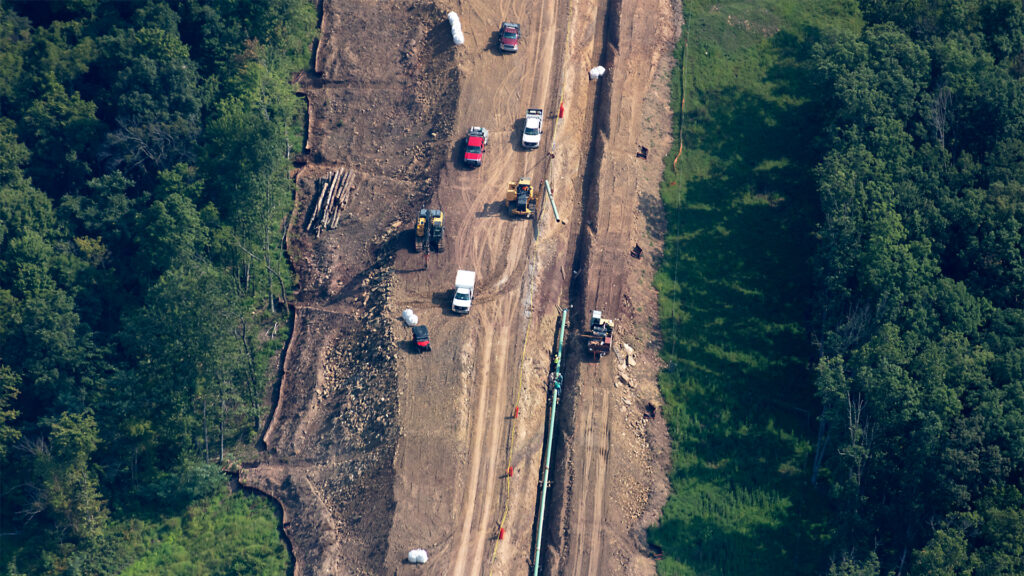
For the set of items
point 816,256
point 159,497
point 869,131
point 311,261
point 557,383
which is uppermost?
point 869,131

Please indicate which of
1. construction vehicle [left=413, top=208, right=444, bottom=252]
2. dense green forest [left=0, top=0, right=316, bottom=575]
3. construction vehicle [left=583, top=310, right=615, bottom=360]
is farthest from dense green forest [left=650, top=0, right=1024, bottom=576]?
dense green forest [left=0, top=0, right=316, bottom=575]

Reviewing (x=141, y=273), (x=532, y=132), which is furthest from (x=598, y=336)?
(x=141, y=273)

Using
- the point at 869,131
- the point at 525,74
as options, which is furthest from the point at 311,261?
the point at 869,131

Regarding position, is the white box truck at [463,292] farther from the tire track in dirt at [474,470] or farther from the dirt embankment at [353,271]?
the dirt embankment at [353,271]

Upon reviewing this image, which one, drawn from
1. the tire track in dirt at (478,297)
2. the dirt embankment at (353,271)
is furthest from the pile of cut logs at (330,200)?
the tire track in dirt at (478,297)

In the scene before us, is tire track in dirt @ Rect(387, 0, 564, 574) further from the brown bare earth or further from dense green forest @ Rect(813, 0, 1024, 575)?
dense green forest @ Rect(813, 0, 1024, 575)

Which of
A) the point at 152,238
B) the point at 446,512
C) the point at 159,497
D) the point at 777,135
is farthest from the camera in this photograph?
the point at 777,135

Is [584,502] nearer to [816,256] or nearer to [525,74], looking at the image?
[816,256]
